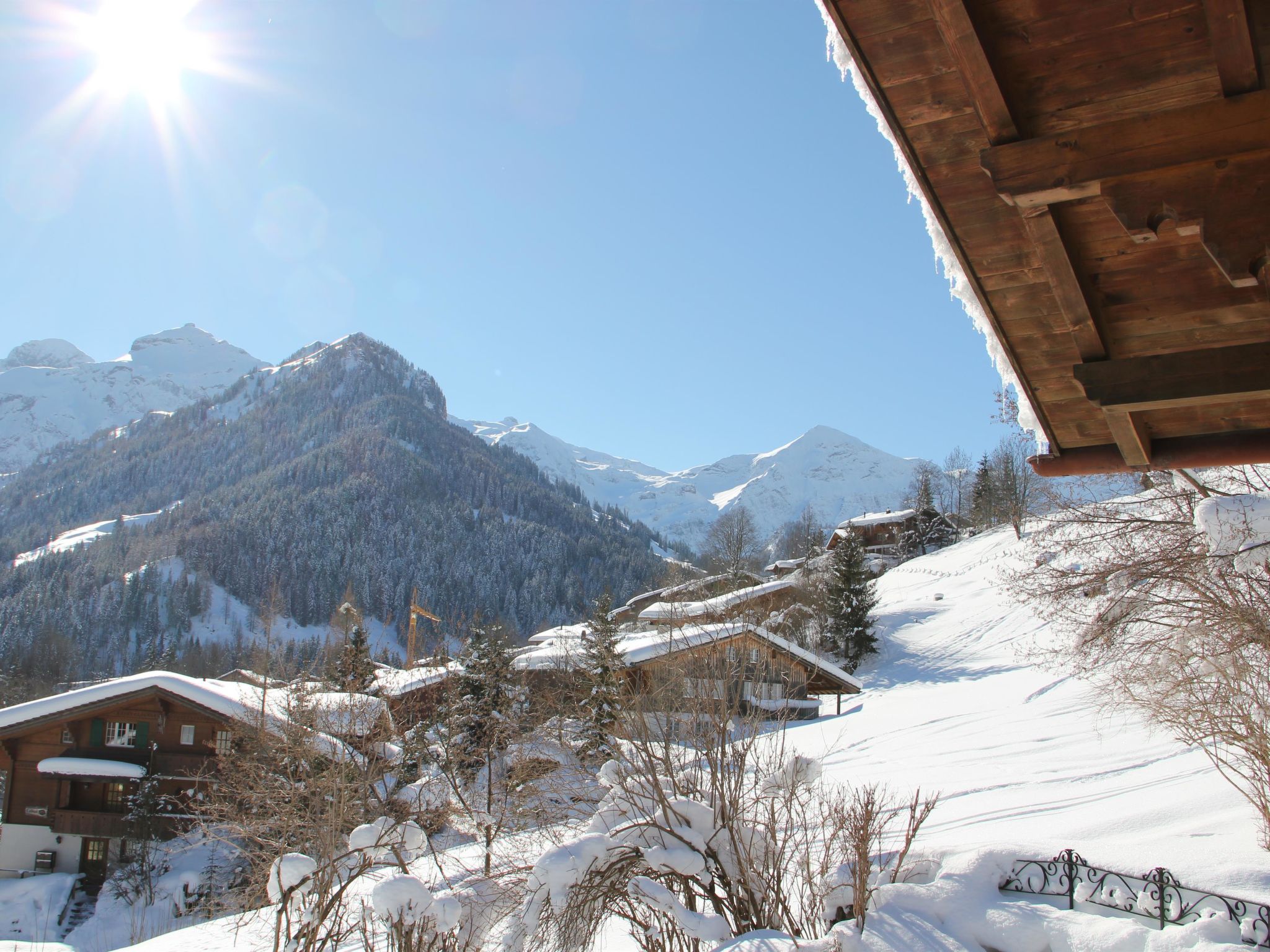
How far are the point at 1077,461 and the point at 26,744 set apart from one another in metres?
32.5

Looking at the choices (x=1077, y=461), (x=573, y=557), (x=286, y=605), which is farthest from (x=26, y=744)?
(x=573, y=557)

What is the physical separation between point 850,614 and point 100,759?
3013 cm

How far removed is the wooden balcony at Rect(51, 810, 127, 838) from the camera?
2367 centimetres

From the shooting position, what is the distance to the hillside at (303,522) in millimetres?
97000

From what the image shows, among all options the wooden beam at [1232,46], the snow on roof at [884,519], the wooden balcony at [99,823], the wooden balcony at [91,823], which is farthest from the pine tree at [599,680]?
the snow on roof at [884,519]

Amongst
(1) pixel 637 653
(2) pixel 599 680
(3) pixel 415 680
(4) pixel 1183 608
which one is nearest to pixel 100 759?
(3) pixel 415 680

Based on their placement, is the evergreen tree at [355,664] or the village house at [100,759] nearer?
the village house at [100,759]

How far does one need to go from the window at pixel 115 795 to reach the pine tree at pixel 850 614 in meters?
28.7

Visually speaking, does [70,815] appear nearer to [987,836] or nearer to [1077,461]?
[987,836]

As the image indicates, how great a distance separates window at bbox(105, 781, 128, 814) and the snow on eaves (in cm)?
3018

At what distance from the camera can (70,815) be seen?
23891 mm

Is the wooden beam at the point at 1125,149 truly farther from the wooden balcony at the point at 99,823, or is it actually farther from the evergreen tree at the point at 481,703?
the wooden balcony at the point at 99,823

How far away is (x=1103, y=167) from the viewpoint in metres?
2.32

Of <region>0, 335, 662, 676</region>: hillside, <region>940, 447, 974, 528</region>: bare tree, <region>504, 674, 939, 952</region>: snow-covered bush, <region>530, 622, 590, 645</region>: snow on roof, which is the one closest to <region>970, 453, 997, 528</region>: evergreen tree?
<region>940, 447, 974, 528</region>: bare tree
